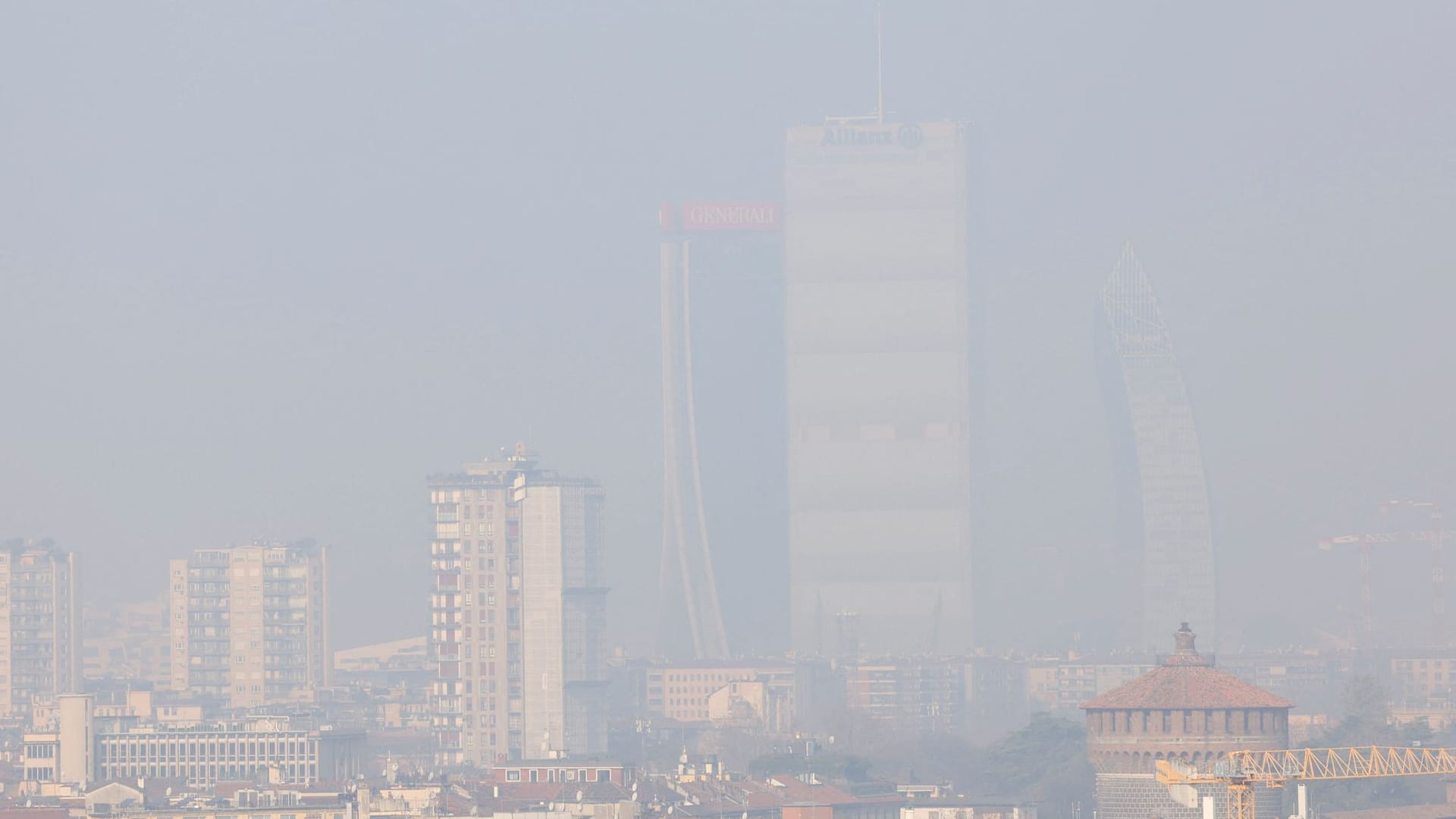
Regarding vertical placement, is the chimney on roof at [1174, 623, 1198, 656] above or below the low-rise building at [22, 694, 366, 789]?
above

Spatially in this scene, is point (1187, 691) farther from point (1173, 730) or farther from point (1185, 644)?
point (1185, 644)

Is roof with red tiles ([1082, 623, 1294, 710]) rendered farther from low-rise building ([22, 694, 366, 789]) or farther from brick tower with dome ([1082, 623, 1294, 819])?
low-rise building ([22, 694, 366, 789])

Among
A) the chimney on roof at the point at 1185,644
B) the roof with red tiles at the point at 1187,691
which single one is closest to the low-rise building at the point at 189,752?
the chimney on roof at the point at 1185,644

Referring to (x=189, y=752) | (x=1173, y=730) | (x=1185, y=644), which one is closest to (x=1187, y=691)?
(x=1173, y=730)

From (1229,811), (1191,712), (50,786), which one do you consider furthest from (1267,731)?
(50,786)

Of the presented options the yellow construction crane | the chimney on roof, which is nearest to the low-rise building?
the yellow construction crane

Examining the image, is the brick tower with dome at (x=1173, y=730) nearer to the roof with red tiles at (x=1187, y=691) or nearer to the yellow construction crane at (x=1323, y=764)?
the roof with red tiles at (x=1187, y=691)

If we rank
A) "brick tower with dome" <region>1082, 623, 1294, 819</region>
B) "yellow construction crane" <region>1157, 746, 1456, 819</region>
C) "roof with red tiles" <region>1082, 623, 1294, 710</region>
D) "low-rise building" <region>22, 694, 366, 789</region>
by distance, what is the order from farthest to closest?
"low-rise building" <region>22, 694, 366, 789</region> → "roof with red tiles" <region>1082, 623, 1294, 710</region> → "brick tower with dome" <region>1082, 623, 1294, 819</region> → "yellow construction crane" <region>1157, 746, 1456, 819</region>

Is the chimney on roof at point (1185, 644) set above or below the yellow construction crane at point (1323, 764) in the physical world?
above

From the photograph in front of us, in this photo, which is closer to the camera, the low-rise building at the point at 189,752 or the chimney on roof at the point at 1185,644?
the chimney on roof at the point at 1185,644
